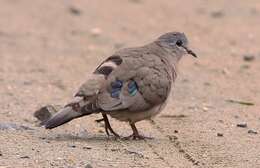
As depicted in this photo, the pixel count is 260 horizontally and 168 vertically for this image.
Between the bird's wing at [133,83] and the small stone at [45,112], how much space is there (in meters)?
0.86

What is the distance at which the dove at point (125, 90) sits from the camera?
8672 mm

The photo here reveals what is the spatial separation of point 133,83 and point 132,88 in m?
0.05

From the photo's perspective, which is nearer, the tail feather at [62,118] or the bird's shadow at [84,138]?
Answer: the tail feather at [62,118]

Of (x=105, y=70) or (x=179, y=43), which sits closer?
(x=105, y=70)

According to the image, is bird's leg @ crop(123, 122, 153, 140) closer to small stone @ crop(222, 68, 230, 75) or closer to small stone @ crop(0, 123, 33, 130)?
small stone @ crop(0, 123, 33, 130)

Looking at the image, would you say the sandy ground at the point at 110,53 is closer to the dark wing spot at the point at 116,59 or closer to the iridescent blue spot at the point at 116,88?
the iridescent blue spot at the point at 116,88

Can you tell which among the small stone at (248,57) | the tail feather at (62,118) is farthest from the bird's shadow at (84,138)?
the small stone at (248,57)

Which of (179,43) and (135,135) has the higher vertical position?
(179,43)

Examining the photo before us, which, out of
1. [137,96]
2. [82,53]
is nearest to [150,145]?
[137,96]

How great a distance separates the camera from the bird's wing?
8703mm

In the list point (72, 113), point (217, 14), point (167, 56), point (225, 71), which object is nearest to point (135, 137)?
point (72, 113)

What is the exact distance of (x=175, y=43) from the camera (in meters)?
9.77

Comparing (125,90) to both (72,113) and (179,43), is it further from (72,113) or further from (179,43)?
(179,43)

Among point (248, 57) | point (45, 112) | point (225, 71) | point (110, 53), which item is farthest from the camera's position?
point (110, 53)
